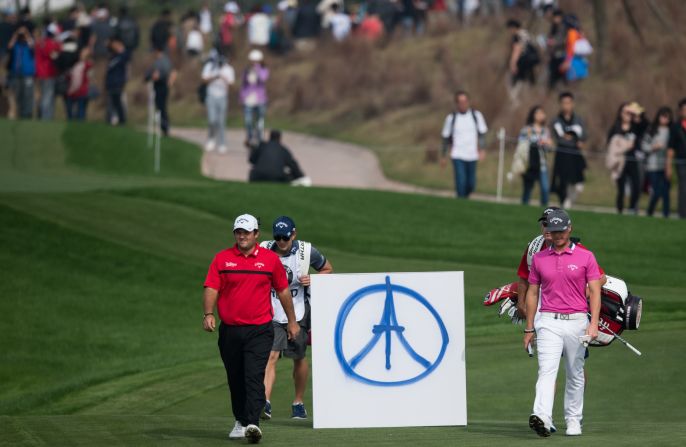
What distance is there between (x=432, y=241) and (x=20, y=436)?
14113 mm

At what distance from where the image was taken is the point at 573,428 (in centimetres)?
1267

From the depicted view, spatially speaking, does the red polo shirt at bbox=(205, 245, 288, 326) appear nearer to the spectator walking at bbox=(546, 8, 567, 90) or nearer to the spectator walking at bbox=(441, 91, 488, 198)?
the spectator walking at bbox=(441, 91, 488, 198)

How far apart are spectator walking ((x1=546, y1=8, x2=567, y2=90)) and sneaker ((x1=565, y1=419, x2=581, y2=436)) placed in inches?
1010

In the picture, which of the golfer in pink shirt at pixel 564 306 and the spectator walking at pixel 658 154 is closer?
the golfer in pink shirt at pixel 564 306

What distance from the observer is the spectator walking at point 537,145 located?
27875mm

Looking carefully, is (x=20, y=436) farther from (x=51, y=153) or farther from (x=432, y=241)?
(x=51, y=153)

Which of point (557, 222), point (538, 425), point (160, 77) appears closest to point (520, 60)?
point (160, 77)

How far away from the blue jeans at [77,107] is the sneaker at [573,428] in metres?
27.9

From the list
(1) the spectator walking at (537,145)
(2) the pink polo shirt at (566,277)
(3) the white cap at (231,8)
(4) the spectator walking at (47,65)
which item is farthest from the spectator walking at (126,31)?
(2) the pink polo shirt at (566,277)

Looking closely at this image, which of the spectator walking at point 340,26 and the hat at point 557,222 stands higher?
the spectator walking at point 340,26

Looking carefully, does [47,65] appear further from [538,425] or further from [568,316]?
[538,425]

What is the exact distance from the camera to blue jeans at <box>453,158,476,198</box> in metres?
28.5

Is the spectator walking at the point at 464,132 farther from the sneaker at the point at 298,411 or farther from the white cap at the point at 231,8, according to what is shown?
the white cap at the point at 231,8

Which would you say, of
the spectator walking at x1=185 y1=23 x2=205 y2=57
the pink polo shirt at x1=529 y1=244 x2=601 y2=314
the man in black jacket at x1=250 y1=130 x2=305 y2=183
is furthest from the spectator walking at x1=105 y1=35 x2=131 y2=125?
the pink polo shirt at x1=529 y1=244 x2=601 y2=314
